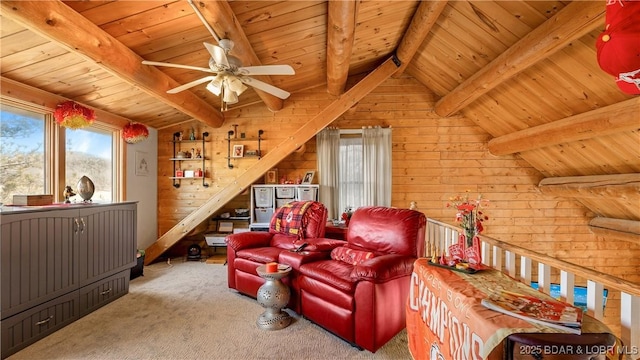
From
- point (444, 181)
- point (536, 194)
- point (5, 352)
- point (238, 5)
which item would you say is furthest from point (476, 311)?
point (536, 194)

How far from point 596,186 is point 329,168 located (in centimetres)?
360

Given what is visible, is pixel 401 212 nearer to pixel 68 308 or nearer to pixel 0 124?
pixel 68 308

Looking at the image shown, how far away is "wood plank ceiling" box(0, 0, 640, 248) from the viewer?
2119mm

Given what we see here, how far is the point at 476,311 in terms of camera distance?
4.07ft

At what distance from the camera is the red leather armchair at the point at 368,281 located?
2109 millimetres

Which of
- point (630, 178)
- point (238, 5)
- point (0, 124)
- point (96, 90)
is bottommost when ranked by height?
point (630, 178)

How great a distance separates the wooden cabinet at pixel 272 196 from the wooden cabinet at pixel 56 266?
181 centimetres

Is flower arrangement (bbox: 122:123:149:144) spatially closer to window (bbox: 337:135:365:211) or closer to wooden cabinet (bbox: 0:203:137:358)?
wooden cabinet (bbox: 0:203:137:358)

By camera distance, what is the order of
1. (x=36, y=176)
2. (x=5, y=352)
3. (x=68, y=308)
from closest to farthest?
(x=5, y=352) → (x=68, y=308) → (x=36, y=176)

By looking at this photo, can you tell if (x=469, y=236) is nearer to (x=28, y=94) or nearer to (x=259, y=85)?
(x=259, y=85)

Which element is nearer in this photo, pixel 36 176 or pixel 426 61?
pixel 36 176

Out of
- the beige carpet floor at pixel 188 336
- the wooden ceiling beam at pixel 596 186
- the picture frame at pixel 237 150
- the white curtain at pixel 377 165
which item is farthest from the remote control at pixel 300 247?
the wooden ceiling beam at pixel 596 186

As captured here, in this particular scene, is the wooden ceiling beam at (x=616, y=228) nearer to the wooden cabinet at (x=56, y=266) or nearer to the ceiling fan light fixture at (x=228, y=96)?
the ceiling fan light fixture at (x=228, y=96)

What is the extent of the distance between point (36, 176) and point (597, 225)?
25.0 ft
